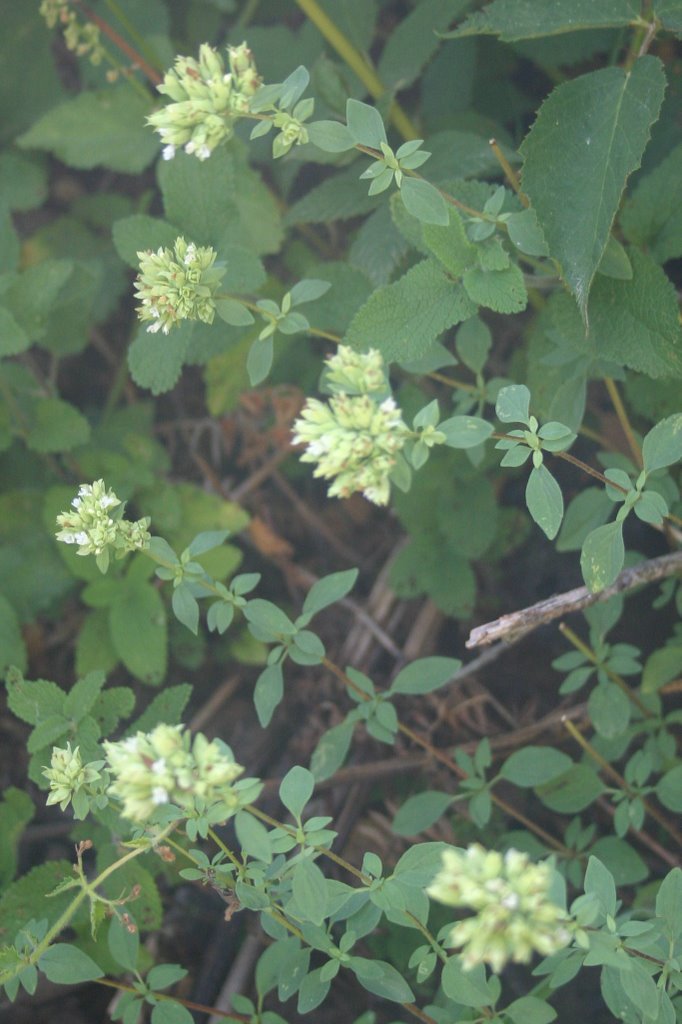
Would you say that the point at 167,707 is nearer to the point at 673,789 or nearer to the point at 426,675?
the point at 426,675

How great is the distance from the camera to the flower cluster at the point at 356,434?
1.56m

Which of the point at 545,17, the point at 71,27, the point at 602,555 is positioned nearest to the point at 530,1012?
the point at 602,555

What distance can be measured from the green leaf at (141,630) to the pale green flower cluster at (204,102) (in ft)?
4.54

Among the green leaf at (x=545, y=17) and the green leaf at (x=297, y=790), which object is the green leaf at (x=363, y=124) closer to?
the green leaf at (x=545, y=17)

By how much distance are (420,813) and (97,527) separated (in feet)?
3.79

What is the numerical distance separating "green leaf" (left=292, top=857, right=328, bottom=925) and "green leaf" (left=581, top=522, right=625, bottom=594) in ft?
2.49

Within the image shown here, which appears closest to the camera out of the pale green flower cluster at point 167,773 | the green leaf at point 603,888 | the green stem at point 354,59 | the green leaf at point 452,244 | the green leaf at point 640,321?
the pale green flower cluster at point 167,773

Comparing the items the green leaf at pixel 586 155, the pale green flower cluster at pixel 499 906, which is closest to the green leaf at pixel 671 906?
the pale green flower cluster at pixel 499 906

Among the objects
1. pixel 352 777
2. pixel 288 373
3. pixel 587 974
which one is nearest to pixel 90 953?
pixel 352 777

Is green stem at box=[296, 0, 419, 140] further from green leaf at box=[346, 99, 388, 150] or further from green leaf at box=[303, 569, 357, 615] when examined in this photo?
green leaf at box=[303, 569, 357, 615]

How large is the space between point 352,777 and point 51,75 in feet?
8.54

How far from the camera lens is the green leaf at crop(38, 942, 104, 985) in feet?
6.15

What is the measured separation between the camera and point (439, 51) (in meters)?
3.12

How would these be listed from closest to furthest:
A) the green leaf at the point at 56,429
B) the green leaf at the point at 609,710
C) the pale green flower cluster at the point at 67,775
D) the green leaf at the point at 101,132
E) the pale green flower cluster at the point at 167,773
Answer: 1. the pale green flower cluster at the point at 167,773
2. the pale green flower cluster at the point at 67,775
3. the green leaf at the point at 609,710
4. the green leaf at the point at 56,429
5. the green leaf at the point at 101,132
